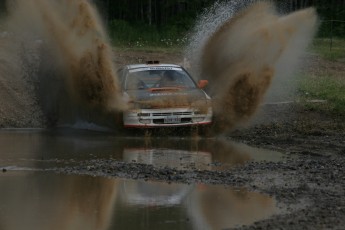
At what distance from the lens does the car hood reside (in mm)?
17922

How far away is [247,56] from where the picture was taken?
21016 mm

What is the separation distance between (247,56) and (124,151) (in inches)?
245

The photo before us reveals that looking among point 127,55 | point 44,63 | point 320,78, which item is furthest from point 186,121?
point 127,55

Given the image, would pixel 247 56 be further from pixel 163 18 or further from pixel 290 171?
pixel 163 18

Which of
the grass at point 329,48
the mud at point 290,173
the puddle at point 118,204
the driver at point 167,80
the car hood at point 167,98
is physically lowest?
the puddle at point 118,204

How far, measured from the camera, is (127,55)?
115ft

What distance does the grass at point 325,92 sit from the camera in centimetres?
2180

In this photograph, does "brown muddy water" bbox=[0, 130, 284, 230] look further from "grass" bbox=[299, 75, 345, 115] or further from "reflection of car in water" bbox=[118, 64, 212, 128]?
"grass" bbox=[299, 75, 345, 115]

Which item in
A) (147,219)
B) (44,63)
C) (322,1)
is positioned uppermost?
(322,1)

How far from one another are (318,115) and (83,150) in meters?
7.49

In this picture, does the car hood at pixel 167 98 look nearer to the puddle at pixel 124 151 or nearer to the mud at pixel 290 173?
the puddle at pixel 124 151

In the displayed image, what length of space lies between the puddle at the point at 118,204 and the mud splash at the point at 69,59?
6.03 m

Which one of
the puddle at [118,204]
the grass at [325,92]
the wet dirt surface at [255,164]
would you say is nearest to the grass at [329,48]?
the grass at [325,92]

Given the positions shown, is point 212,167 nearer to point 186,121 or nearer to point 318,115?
point 186,121
